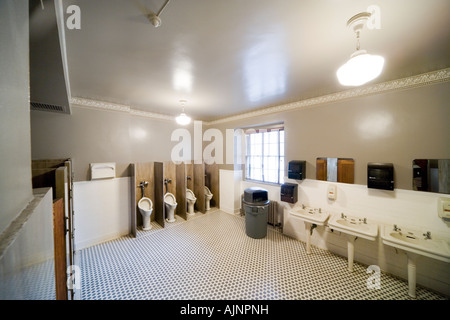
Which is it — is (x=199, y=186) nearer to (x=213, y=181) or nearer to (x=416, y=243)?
(x=213, y=181)

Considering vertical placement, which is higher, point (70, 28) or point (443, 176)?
point (70, 28)

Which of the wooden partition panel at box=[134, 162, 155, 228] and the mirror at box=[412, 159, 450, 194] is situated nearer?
the mirror at box=[412, 159, 450, 194]

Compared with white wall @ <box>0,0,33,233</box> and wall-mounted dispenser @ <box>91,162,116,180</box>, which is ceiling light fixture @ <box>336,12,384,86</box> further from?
wall-mounted dispenser @ <box>91,162,116,180</box>

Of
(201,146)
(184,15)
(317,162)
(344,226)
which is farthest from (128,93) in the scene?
(344,226)

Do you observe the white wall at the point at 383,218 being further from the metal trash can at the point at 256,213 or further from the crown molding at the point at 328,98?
the crown molding at the point at 328,98

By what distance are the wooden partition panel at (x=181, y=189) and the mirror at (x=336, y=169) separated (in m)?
3.02

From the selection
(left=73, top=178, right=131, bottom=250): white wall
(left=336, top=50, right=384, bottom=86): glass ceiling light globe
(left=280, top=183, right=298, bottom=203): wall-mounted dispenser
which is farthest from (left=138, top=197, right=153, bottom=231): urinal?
(left=336, top=50, right=384, bottom=86): glass ceiling light globe

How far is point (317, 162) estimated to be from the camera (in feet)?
10.3

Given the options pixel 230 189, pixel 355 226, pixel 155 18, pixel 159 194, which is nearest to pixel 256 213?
pixel 230 189

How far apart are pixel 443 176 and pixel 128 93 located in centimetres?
461

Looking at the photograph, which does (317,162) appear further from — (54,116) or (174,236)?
(54,116)

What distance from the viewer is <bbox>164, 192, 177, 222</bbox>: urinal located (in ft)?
13.7

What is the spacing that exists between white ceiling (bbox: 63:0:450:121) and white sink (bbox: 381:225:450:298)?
2.09 meters

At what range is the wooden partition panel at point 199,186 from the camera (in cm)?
478
